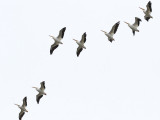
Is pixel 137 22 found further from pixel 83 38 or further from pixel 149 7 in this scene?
pixel 83 38

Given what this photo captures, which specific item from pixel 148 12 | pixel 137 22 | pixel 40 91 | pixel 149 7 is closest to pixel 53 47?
pixel 40 91

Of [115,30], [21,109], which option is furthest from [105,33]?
[21,109]

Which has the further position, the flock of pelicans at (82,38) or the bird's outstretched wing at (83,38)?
the flock of pelicans at (82,38)

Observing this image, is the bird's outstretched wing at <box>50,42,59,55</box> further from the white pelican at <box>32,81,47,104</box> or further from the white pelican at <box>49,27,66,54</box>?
the white pelican at <box>32,81,47,104</box>

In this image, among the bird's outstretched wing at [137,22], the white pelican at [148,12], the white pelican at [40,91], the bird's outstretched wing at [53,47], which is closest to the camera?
the white pelican at [40,91]

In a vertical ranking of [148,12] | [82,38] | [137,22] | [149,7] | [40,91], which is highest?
[149,7]

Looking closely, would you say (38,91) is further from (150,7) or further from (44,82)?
(150,7)

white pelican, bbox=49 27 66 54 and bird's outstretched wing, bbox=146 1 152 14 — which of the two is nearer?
white pelican, bbox=49 27 66 54

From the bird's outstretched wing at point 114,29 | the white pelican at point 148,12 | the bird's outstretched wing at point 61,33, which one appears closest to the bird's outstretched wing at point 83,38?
the bird's outstretched wing at point 61,33

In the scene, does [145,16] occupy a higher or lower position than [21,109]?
higher

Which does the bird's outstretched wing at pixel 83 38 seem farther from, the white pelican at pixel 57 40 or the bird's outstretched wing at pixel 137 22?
the bird's outstretched wing at pixel 137 22

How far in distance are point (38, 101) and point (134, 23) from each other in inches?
546

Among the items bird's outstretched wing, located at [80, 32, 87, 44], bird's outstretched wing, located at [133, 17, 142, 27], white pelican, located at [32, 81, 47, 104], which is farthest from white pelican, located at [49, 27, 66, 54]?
bird's outstretched wing, located at [133, 17, 142, 27]

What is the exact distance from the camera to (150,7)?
531ft
